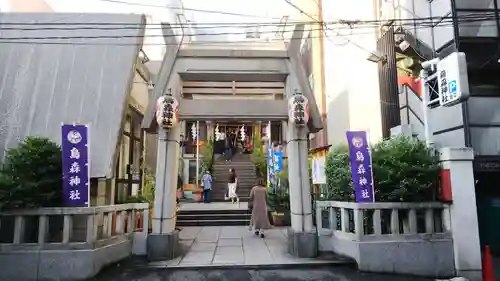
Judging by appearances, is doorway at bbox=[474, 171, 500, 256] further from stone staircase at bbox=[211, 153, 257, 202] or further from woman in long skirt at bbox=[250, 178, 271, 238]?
stone staircase at bbox=[211, 153, 257, 202]

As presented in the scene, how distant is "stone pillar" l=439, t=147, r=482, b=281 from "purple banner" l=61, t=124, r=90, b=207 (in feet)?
28.2

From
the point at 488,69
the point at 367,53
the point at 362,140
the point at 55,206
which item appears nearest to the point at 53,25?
the point at 55,206

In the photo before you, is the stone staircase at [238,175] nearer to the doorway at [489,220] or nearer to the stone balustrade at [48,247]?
the doorway at [489,220]

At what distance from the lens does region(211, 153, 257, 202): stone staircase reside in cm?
2112

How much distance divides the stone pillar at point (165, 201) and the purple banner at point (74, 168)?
68.6 inches

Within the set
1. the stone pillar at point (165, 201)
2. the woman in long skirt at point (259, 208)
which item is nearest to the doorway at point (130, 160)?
the stone pillar at point (165, 201)

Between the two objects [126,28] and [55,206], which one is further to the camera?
[126,28]

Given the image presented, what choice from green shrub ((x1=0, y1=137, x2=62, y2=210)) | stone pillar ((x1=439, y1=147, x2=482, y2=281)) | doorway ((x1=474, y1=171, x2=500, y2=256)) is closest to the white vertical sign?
stone pillar ((x1=439, y1=147, x2=482, y2=281))

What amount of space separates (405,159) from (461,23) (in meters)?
5.42

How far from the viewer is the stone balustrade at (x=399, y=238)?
7496 millimetres

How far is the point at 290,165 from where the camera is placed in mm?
8914

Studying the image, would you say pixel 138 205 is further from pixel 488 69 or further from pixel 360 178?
pixel 488 69

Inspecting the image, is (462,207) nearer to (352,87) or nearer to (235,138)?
(352,87)

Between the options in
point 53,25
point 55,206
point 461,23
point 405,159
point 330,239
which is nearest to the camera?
point 55,206
